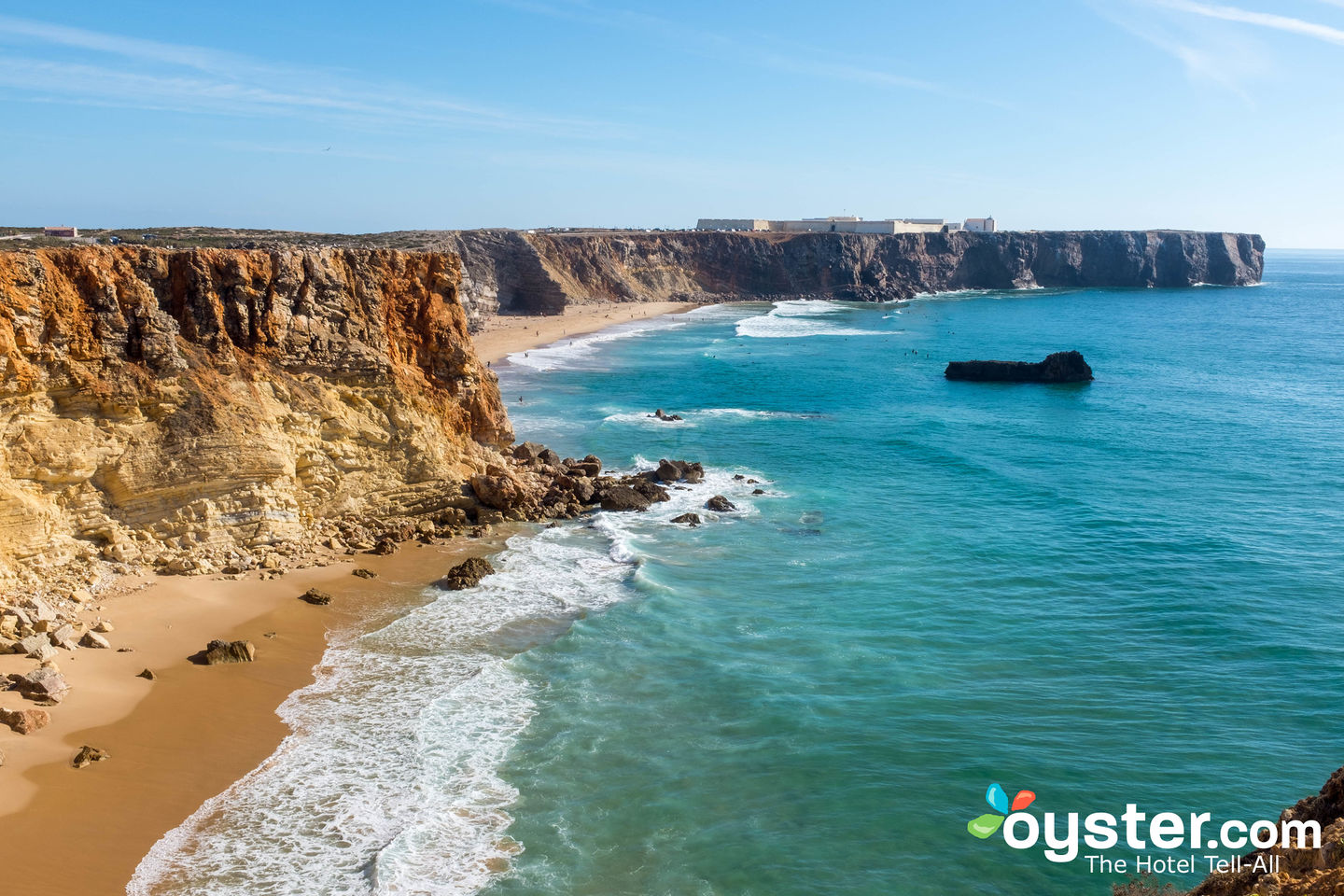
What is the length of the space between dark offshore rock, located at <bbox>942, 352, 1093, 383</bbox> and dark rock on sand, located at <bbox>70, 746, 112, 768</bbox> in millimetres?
59860

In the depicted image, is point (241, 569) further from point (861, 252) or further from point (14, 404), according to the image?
point (861, 252)

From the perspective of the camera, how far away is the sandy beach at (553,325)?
73.4 meters

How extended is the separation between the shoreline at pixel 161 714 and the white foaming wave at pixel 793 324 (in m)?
68.0

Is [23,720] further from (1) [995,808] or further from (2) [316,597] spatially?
(1) [995,808]

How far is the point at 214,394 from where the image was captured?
2289 centimetres

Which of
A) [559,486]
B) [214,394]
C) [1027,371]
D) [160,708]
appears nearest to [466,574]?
[214,394]

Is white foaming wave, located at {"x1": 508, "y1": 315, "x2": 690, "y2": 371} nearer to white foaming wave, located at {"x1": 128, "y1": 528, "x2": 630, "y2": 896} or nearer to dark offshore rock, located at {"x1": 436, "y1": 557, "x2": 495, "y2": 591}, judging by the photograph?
dark offshore rock, located at {"x1": 436, "y1": 557, "x2": 495, "y2": 591}

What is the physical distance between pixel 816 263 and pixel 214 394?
378 ft

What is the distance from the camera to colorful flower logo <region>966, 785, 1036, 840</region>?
1495 cm

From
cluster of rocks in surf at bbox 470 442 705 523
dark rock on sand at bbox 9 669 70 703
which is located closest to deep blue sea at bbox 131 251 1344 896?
cluster of rocks in surf at bbox 470 442 705 523

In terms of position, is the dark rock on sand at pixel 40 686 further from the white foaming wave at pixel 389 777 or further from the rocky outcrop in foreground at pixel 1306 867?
the rocky outcrop in foreground at pixel 1306 867

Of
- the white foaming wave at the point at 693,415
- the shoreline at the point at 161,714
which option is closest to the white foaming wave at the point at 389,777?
the shoreline at the point at 161,714

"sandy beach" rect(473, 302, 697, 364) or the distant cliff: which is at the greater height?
the distant cliff

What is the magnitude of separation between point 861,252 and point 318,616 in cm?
12394
